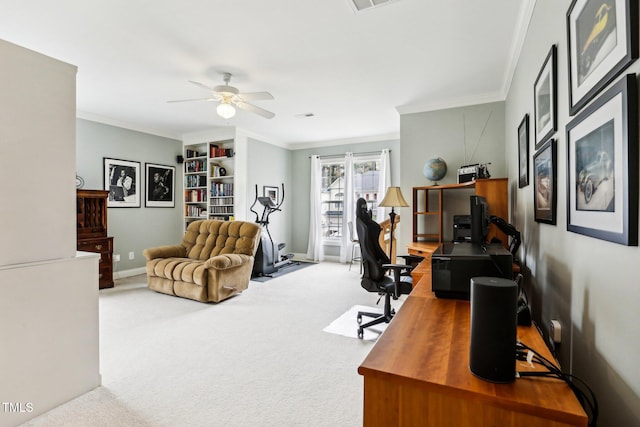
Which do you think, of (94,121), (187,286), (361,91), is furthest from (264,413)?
(94,121)

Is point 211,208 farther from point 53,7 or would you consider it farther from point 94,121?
point 53,7

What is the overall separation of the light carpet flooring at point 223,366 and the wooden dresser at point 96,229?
0.75m

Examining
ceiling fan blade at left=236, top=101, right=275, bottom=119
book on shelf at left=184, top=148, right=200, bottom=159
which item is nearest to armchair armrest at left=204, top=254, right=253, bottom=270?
ceiling fan blade at left=236, top=101, right=275, bottom=119

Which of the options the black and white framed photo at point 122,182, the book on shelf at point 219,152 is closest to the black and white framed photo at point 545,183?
the book on shelf at point 219,152

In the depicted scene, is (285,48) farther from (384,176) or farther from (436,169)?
(384,176)

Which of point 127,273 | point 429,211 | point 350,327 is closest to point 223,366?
point 350,327

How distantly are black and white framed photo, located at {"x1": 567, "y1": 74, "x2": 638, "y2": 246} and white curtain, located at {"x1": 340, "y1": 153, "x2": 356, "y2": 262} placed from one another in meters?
5.14

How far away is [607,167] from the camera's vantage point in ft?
3.06

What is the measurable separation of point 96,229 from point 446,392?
4.98m

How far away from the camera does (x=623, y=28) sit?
838 mm

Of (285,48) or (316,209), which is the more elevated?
(285,48)

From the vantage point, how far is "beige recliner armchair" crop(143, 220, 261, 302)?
3779mm

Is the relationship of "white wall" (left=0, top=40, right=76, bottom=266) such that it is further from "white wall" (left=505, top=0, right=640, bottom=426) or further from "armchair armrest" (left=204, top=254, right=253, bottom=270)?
"white wall" (left=505, top=0, right=640, bottom=426)

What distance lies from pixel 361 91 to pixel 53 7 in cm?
290
